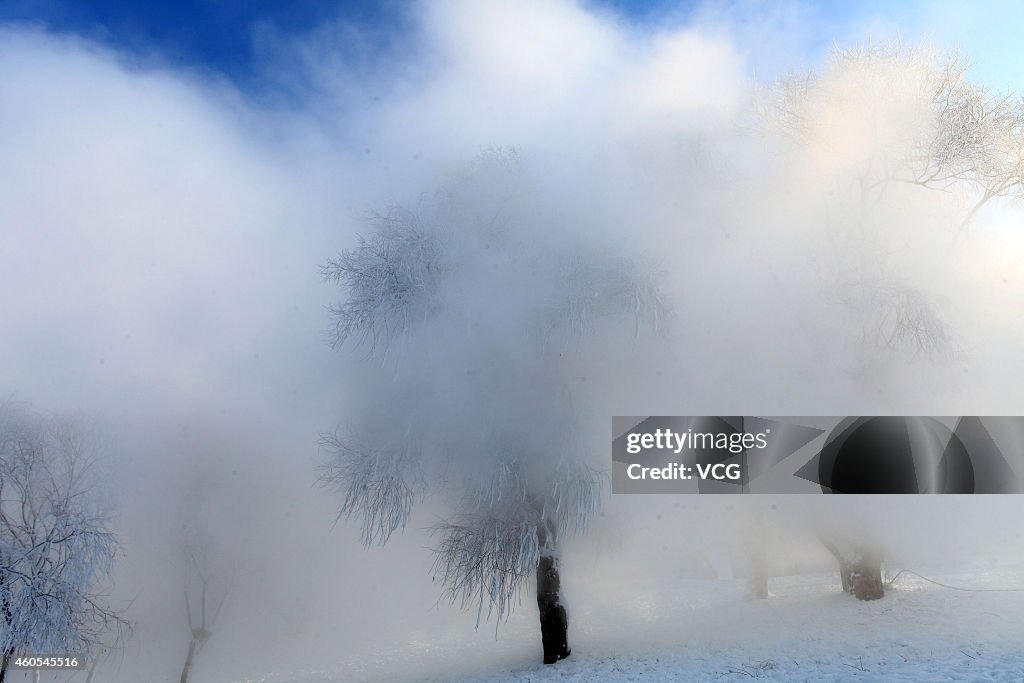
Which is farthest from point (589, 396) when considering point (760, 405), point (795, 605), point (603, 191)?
point (795, 605)

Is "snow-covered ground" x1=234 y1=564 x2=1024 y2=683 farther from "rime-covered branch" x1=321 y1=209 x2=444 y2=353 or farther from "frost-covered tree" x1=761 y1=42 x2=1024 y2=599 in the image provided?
"rime-covered branch" x1=321 y1=209 x2=444 y2=353

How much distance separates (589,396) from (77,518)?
11373 millimetres

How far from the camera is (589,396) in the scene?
13672mm

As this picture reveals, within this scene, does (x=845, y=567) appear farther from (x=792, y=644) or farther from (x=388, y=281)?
(x=388, y=281)

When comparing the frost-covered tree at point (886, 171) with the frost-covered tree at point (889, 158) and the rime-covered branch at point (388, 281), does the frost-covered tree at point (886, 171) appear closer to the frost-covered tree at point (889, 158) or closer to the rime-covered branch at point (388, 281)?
the frost-covered tree at point (889, 158)

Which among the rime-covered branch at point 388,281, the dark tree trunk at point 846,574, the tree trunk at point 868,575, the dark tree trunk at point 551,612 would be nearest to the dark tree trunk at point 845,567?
the dark tree trunk at point 846,574

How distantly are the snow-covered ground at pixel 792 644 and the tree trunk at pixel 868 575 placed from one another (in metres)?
0.26

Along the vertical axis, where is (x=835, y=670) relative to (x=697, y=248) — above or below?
below

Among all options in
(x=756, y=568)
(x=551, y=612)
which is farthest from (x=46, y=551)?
(x=756, y=568)

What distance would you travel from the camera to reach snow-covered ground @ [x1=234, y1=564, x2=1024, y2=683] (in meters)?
9.55

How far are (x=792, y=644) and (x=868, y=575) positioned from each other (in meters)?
3.48

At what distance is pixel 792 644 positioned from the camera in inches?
450

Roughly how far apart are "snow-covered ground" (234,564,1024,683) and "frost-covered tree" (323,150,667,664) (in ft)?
6.39

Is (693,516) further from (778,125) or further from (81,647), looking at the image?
(81,647)
